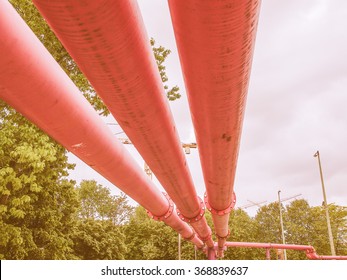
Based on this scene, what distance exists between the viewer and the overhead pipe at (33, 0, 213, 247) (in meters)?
1.09

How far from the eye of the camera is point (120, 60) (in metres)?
1.33

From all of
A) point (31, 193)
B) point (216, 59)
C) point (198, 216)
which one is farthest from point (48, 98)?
point (31, 193)

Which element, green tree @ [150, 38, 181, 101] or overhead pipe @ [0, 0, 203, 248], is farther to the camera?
green tree @ [150, 38, 181, 101]

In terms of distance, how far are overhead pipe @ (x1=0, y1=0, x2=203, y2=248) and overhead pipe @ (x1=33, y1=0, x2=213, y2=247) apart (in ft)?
0.39

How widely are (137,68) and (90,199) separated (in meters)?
44.5


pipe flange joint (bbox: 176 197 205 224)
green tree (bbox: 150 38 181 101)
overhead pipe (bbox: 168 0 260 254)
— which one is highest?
green tree (bbox: 150 38 181 101)

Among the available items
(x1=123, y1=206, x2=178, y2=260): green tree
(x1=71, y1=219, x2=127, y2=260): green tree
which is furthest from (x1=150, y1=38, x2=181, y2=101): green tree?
(x1=123, y1=206, x2=178, y2=260): green tree

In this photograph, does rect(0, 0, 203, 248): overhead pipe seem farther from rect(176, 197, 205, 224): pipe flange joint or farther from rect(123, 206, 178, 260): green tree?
rect(123, 206, 178, 260): green tree

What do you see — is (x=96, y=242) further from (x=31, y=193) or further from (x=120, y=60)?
(x=120, y=60)

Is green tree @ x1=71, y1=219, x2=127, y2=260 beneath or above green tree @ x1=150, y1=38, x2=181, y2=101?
beneath

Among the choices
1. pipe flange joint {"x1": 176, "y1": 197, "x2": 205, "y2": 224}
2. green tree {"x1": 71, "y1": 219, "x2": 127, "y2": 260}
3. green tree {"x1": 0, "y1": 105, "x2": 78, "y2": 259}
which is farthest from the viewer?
green tree {"x1": 71, "y1": 219, "x2": 127, "y2": 260}

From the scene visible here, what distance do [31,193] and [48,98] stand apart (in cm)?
965

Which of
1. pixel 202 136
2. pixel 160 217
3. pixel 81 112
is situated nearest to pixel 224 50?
pixel 81 112

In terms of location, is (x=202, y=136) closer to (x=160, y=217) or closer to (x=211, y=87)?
(x=211, y=87)
